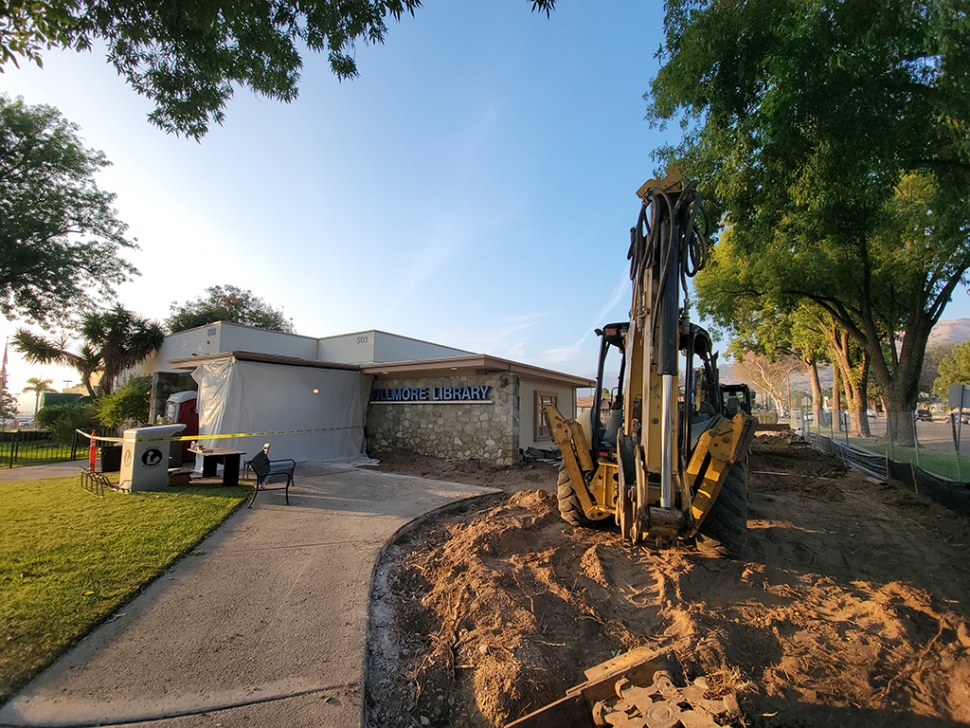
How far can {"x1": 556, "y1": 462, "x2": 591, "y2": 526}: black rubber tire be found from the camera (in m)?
5.88

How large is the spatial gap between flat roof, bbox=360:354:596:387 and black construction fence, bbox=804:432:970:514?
6058mm

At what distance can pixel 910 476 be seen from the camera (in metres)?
8.79

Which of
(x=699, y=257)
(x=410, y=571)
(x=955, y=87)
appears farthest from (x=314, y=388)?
(x=955, y=87)

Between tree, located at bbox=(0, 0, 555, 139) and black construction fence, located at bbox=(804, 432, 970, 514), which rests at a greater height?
tree, located at bbox=(0, 0, 555, 139)

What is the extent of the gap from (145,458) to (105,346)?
1833 centimetres

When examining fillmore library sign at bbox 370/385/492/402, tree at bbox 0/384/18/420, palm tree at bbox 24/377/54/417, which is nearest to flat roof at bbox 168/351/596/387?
fillmore library sign at bbox 370/385/492/402

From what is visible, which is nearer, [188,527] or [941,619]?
[941,619]

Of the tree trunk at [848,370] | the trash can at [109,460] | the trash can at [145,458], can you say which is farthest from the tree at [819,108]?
the trash can at [109,460]

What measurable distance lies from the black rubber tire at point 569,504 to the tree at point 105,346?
79.8 feet

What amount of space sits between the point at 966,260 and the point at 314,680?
16.0 meters

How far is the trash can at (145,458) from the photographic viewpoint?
814 cm

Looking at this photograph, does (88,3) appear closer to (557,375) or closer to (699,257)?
(699,257)

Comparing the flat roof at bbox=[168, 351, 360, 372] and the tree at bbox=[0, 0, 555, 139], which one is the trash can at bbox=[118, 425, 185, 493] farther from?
the tree at bbox=[0, 0, 555, 139]

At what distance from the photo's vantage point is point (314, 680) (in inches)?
110
